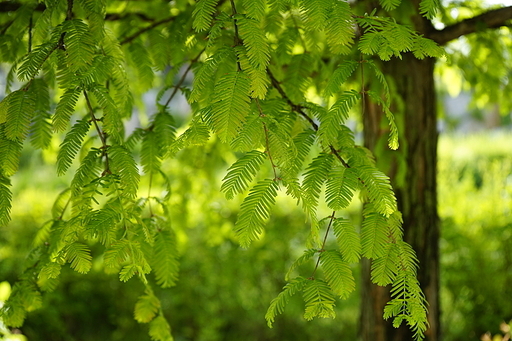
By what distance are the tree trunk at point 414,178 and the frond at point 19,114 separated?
1.73 m

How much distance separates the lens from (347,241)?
1.37 metres

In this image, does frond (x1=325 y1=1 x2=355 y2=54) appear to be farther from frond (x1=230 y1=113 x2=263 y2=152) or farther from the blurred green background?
the blurred green background

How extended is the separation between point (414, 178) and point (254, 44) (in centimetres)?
164

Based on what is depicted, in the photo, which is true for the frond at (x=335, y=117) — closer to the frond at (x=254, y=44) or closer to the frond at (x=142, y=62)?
the frond at (x=254, y=44)

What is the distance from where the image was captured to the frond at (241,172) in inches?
50.1

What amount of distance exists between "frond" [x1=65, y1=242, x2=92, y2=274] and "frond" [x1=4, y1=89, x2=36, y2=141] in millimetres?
334

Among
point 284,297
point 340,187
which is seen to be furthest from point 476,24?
point 284,297

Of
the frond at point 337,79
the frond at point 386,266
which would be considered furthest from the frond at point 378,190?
the frond at point 337,79

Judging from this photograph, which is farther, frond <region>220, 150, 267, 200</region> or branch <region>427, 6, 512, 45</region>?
branch <region>427, 6, 512, 45</region>

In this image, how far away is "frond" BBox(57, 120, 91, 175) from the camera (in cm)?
138

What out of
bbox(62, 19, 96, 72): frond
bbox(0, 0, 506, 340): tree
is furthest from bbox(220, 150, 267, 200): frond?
bbox(62, 19, 96, 72): frond

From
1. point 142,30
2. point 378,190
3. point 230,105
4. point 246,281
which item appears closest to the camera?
point 230,105

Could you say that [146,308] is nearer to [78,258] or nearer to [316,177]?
[78,258]

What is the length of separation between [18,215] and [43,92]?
357 cm
